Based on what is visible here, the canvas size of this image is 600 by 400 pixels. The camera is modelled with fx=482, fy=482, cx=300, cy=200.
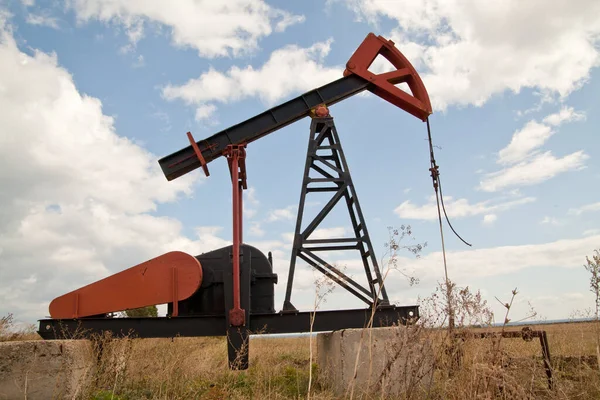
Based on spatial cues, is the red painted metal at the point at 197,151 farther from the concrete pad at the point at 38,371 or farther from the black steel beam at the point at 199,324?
the concrete pad at the point at 38,371

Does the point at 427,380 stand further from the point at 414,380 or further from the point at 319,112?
the point at 319,112

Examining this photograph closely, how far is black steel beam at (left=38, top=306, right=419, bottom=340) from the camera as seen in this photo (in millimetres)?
6270

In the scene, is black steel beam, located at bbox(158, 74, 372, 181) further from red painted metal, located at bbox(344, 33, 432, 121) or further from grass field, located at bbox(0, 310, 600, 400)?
grass field, located at bbox(0, 310, 600, 400)

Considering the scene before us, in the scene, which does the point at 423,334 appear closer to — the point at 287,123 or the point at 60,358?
the point at 60,358

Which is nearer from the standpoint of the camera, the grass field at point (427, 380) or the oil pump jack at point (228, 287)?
the grass field at point (427, 380)

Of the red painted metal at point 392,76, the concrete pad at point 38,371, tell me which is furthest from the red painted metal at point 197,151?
the concrete pad at point 38,371

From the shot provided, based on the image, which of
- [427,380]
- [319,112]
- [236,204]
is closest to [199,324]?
[236,204]

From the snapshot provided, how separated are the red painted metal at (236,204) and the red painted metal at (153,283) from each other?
514 millimetres

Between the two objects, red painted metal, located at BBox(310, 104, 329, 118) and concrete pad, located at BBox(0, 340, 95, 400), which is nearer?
concrete pad, located at BBox(0, 340, 95, 400)

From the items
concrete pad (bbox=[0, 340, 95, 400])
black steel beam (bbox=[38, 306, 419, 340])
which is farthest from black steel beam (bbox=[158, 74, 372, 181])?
concrete pad (bbox=[0, 340, 95, 400])

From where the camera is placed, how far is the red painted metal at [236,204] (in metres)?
6.16

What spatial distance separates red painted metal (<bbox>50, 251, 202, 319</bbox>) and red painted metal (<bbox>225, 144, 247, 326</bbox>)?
51 cm

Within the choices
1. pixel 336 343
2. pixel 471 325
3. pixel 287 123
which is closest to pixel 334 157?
pixel 287 123

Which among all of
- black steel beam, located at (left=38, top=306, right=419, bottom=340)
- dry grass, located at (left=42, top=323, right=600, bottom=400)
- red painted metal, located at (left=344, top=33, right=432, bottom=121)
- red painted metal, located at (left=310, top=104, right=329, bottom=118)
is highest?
red painted metal, located at (left=344, top=33, right=432, bottom=121)
